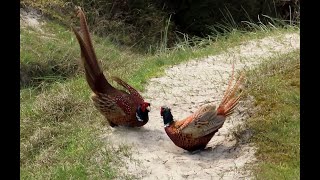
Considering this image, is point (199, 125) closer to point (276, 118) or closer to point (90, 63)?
point (276, 118)

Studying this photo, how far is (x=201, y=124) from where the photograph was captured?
5805 mm

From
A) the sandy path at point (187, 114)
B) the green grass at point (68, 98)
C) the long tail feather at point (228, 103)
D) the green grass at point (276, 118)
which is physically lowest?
the green grass at point (68, 98)

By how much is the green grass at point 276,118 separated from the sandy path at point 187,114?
0.53 ft

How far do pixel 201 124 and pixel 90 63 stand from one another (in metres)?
1.32

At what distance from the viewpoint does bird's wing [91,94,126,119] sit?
6336 mm

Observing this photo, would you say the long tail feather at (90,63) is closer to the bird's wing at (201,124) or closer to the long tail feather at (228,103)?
the bird's wing at (201,124)

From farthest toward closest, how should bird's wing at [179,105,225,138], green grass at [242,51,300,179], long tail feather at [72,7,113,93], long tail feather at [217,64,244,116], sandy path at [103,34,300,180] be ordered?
long tail feather at [72,7,113,93] < long tail feather at [217,64,244,116] < bird's wing at [179,105,225,138] < sandy path at [103,34,300,180] < green grass at [242,51,300,179]

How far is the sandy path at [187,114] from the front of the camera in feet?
18.5

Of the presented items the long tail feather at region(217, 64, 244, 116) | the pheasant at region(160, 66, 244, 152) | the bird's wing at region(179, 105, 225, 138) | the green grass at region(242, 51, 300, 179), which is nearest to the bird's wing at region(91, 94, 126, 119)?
the pheasant at region(160, 66, 244, 152)

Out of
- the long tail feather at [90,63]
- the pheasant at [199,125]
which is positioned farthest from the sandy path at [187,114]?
the long tail feather at [90,63]

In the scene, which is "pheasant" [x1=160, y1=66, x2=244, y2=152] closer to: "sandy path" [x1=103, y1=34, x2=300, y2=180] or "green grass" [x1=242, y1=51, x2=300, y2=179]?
"sandy path" [x1=103, y1=34, x2=300, y2=180]

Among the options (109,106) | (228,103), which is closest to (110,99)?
(109,106)

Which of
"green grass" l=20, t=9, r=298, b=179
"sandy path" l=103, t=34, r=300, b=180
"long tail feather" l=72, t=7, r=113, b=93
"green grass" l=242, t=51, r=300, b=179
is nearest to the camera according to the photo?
"green grass" l=242, t=51, r=300, b=179

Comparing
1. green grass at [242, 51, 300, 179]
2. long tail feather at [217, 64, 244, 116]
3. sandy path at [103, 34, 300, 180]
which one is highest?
long tail feather at [217, 64, 244, 116]
